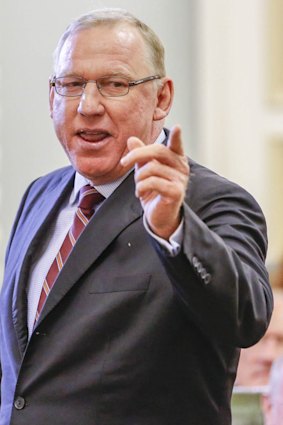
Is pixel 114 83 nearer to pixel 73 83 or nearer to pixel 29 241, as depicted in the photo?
pixel 73 83

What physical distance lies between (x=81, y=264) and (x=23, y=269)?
0.75 feet

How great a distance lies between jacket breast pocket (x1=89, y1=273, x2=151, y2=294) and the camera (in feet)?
7.59

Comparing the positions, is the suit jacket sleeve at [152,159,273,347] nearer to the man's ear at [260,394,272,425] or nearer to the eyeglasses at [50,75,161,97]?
the eyeglasses at [50,75,161,97]

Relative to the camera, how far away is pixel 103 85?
2.45m

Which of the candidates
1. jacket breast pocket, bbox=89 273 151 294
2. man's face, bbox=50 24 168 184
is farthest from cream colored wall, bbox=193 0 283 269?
jacket breast pocket, bbox=89 273 151 294

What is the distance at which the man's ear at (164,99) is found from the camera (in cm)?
256

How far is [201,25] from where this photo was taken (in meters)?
5.12

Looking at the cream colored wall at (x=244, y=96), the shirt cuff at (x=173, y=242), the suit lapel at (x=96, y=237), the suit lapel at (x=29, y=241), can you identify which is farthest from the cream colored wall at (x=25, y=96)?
the shirt cuff at (x=173, y=242)

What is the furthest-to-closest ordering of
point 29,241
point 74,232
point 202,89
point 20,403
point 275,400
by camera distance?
point 202,89, point 275,400, point 29,241, point 74,232, point 20,403

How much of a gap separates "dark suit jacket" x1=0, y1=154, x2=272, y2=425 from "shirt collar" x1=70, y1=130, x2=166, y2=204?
0.04m

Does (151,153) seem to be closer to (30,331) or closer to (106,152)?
→ (106,152)

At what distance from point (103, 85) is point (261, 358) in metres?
1.86

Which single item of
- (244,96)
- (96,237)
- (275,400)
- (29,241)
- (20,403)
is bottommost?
(244,96)

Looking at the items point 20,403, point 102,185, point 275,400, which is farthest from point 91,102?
point 275,400
